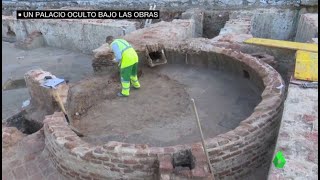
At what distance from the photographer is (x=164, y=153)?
426cm

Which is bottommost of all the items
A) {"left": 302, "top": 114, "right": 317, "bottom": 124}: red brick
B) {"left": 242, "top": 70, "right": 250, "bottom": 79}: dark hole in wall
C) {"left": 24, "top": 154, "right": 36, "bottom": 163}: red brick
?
{"left": 24, "top": 154, "right": 36, "bottom": 163}: red brick

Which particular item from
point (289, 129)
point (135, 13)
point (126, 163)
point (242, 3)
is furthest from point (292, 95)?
point (135, 13)

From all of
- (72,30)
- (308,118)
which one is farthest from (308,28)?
(72,30)

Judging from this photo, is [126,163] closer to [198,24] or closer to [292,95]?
[292,95]

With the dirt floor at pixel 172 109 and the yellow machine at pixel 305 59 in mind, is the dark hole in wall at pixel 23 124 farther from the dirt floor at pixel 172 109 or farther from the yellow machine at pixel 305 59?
the yellow machine at pixel 305 59

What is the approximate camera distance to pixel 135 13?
1215 cm

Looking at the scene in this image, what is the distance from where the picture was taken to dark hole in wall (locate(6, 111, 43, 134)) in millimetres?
6921

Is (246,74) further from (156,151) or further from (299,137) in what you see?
(156,151)

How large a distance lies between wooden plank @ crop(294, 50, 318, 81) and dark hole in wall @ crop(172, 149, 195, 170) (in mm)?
2110

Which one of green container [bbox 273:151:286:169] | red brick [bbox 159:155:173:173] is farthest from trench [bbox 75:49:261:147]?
green container [bbox 273:151:286:169]

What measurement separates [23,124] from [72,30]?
5046 mm

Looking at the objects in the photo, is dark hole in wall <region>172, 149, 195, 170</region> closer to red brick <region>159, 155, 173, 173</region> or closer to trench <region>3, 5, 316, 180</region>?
red brick <region>159, 155, 173, 173</region>

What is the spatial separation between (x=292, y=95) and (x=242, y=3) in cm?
760

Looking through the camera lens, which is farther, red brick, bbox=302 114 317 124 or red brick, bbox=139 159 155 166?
red brick, bbox=139 159 155 166
